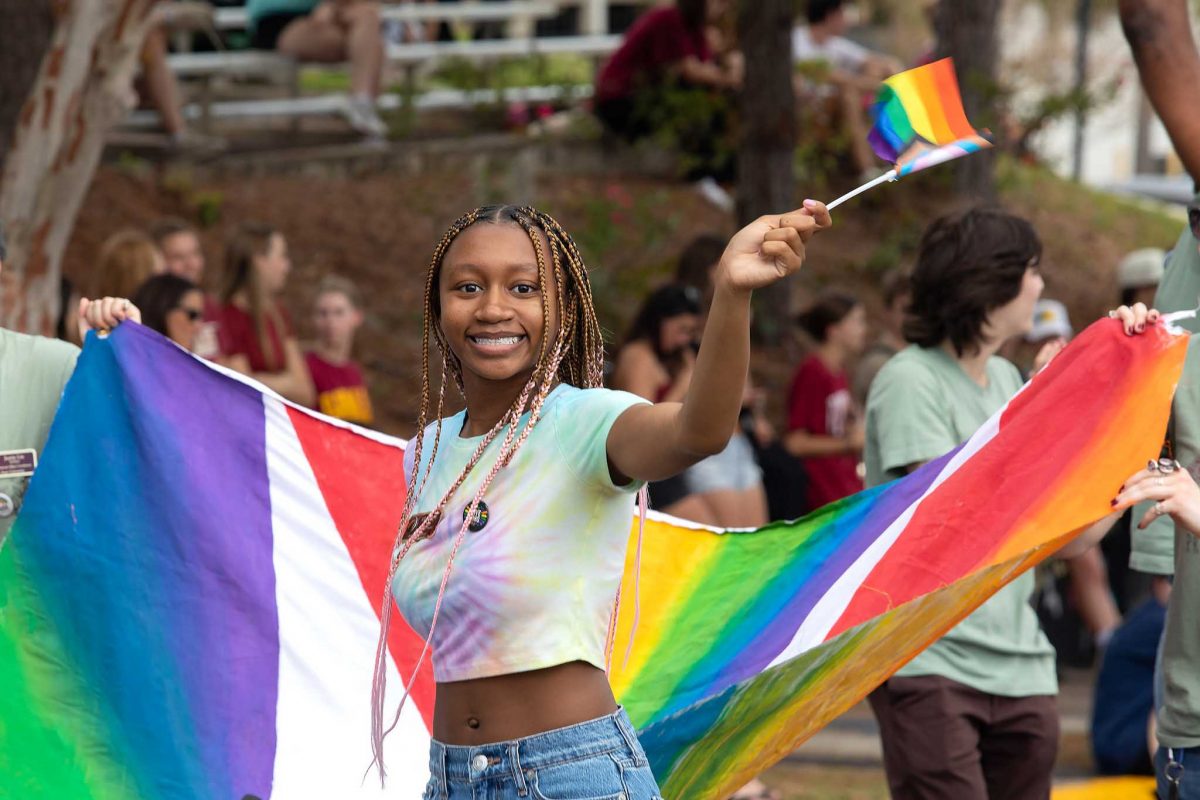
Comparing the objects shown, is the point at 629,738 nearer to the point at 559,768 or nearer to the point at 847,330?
the point at 559,768

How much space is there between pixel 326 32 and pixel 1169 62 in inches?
331

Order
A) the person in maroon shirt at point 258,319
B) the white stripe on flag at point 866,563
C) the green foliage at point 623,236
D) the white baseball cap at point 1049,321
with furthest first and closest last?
the green foliage at point 623,236 < the white baseball cap at point 1049,321 < the person in maroon shirt at point 258,319 < the white stripe on flag at point 866,563

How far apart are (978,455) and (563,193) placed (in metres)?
8.81

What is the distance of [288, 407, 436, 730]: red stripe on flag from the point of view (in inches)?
169

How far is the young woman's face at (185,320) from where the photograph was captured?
231 inches

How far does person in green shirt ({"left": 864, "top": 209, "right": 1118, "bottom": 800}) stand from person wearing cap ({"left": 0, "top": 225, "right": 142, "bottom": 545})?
2.04m

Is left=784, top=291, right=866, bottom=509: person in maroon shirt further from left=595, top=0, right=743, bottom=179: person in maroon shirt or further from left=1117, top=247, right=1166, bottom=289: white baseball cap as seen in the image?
left=595, top=0, right=743, bottom=179: person in maroon shirt

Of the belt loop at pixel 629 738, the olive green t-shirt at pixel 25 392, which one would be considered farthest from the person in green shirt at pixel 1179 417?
the olive green t-shirt at pixel 25 392

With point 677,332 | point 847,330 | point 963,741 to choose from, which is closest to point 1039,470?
point 963,741

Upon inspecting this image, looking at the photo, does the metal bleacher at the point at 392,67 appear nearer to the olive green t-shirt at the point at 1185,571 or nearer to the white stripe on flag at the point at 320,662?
the white stripe on flag at the point at 320,662

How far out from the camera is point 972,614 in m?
4.30

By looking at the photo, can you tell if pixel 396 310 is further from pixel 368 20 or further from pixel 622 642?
pixel 622 642

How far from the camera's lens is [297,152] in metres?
12.2

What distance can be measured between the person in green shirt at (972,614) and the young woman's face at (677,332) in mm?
2571
